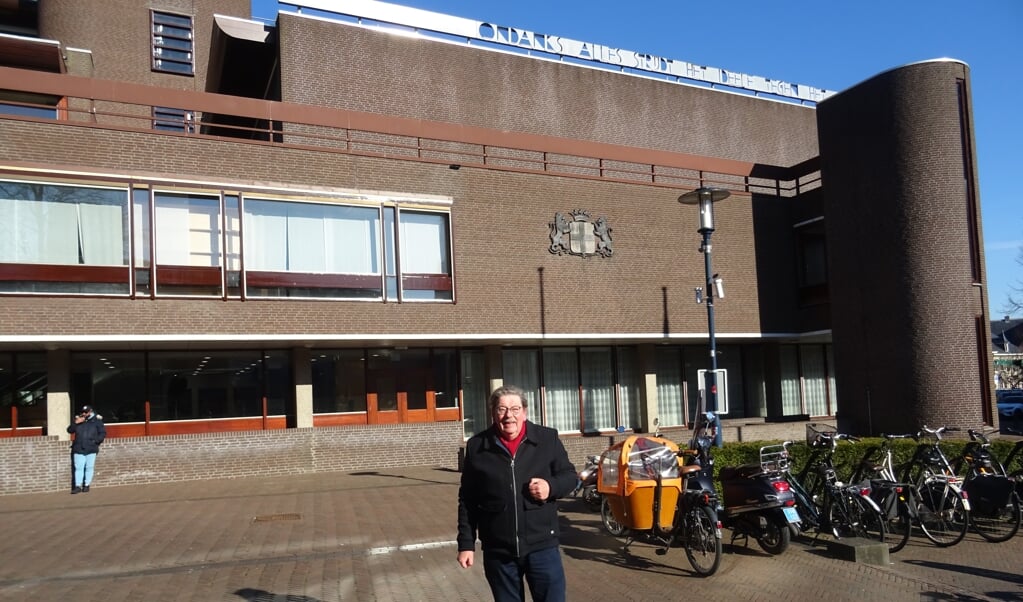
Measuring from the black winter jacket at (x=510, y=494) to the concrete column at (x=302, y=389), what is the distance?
15430 mm

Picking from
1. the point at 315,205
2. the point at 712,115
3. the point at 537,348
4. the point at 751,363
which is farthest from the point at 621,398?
the point at 712,115

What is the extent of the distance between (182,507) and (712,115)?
81.9ft

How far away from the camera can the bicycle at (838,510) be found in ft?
29.1

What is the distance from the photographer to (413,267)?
63.7 ft

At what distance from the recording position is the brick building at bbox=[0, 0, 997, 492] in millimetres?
16688

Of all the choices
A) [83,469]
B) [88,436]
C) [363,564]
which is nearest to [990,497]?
[363,564]

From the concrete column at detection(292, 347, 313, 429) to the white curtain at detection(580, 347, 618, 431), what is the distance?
25.7ft

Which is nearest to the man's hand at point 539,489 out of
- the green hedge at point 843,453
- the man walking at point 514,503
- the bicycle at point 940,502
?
the man walking at point 514,503

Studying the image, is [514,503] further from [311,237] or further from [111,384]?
[111,384]

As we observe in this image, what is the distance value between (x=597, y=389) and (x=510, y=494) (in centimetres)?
1964

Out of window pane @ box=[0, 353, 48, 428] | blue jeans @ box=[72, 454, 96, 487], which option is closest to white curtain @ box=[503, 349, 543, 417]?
blue jeans @ box=[72, 454, 96, 487]

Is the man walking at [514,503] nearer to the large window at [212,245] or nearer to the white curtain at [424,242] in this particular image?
the large window at [212,245]

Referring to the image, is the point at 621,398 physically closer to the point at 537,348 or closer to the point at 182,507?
the point at 537,348

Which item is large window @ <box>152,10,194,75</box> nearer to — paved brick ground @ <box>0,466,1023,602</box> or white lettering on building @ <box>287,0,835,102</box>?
white lettering on building @ <box>287,0,835,102</box>
